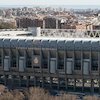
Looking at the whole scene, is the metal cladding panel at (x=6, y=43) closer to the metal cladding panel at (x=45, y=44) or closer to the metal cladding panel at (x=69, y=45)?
the metal cladding panel at (x=45, y=44)

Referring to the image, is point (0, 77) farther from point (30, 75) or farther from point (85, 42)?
point (85, 42)

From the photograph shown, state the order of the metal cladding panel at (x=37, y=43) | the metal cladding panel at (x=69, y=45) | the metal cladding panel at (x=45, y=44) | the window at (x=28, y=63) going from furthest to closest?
the window at (x=28, y=63)
the metal cladding panel at (x=37, y=43)
the metal cladding panel at (x=45, y=44)
the metal cladding panel at (x=69, y=45)

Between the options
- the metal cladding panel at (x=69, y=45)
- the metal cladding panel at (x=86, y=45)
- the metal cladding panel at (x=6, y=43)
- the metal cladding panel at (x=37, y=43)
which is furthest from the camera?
the metal cladding panel at (x=6, y=43)

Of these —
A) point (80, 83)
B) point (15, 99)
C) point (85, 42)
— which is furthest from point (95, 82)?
point (15, 99)

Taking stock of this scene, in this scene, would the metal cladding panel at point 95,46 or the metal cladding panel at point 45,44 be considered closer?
the metal cladding panel at point 95,46

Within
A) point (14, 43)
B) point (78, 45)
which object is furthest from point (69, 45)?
point (14, 43)

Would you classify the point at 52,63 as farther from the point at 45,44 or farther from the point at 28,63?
the point at 28,63

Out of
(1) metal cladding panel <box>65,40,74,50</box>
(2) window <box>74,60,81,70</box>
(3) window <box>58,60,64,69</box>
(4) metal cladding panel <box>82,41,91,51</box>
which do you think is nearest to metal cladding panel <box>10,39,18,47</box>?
(3) window <box>58,60,64,69</box>

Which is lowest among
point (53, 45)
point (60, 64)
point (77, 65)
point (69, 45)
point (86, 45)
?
point (60, 64)

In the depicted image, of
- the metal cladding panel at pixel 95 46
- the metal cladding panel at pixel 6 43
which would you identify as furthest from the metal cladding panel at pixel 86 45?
the metal cladding panel at pixel 6 43
